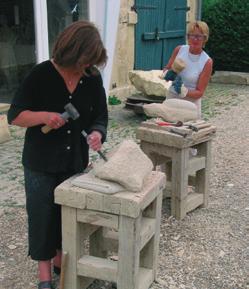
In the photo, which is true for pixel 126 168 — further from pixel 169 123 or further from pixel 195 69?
pixel 195 69

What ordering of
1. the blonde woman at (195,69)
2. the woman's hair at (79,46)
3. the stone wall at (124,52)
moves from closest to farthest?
the woman's hair at (79,46)
the blonde woman at (195,69)
the stone wall at (124,52)

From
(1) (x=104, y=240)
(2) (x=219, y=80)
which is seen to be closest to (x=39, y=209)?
(1) (x=104, y=240)

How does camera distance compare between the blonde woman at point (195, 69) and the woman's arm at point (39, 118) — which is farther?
the blonde woman at point (195, 69)

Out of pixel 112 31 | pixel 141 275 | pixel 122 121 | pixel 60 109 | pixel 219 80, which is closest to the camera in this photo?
pixel 60 109

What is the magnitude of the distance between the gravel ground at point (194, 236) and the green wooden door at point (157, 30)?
428cm

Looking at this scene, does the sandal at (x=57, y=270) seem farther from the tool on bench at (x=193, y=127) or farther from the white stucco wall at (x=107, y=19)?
the white stucco wall at (x=107, y=19)

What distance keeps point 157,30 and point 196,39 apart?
19.9ft

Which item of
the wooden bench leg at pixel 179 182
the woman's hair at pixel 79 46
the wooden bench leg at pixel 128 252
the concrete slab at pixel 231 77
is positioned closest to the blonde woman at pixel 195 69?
the wooden bench leg at pixel 179 182

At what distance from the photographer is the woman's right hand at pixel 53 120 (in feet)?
8.54

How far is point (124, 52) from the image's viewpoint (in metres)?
9.28

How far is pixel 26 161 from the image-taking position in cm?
282

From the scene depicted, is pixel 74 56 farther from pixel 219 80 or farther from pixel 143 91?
pixel 219 80

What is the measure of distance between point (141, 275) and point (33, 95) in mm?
1253

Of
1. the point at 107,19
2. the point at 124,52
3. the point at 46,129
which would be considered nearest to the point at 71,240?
the point at 46,129
